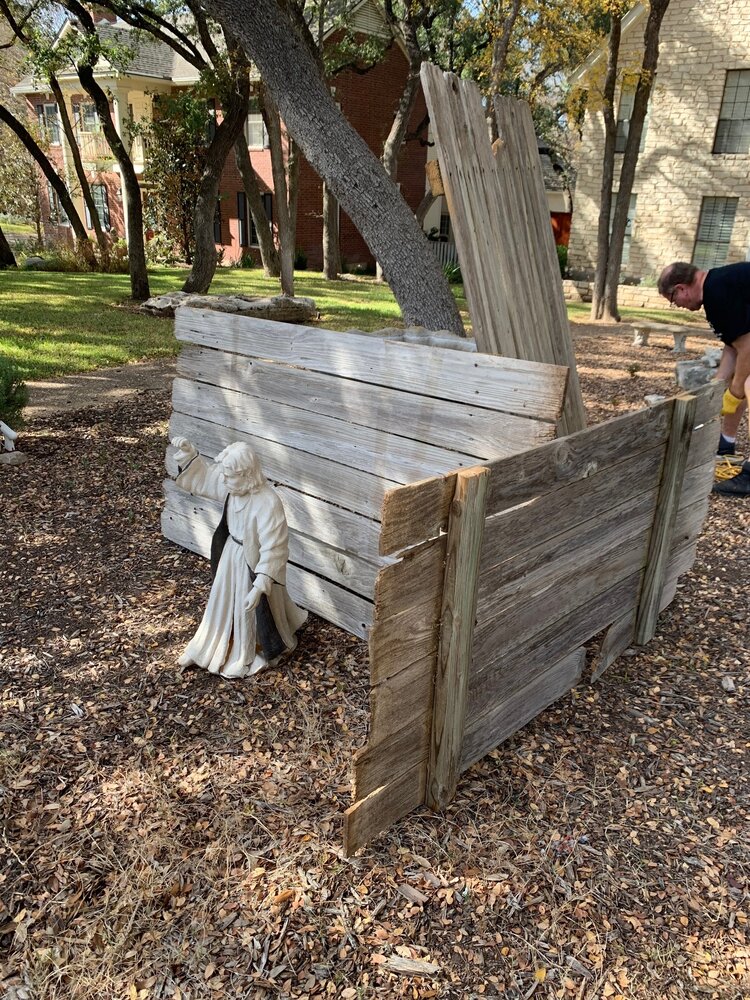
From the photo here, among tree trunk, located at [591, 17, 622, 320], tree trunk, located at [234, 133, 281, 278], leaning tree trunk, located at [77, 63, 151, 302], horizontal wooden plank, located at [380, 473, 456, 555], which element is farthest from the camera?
tree trunk, located at [234, 133, 281, 278]

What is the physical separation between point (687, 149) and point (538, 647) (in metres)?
21.9

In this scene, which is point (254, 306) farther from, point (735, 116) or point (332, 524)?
point (735, 116)

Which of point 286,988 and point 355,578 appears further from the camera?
point 355,578

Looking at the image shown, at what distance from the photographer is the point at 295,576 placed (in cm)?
436

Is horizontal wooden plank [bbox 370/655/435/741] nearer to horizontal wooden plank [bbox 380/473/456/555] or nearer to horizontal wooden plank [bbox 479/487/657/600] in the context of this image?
horizontal wooden plank [bbox 479/487/657/600]

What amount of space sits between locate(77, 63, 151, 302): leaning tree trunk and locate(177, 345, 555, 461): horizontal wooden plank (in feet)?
38.7

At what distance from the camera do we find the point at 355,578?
4031 mm

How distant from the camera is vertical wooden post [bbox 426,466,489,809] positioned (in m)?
2.40

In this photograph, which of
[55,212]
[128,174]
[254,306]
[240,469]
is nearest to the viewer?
[240,469]

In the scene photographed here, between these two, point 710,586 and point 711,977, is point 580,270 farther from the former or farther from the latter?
point 711,977

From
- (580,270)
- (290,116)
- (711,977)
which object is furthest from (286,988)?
(580,270)

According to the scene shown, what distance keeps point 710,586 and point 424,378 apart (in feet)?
8.74

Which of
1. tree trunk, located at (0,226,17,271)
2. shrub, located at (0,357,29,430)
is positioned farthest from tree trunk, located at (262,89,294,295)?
tree trunk, located at (0,226,17,271)

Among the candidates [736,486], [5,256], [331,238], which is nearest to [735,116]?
[331,238]
